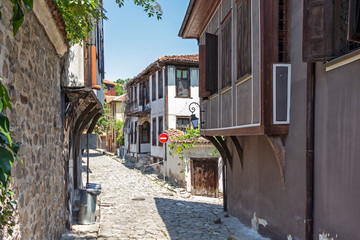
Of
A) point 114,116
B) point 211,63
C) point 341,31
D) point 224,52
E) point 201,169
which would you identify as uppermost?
point 224,52

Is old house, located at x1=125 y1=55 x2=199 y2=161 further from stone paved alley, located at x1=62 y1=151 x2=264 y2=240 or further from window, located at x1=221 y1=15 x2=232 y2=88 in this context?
window, located at x1=221 y1=15 x2=232 y2=88

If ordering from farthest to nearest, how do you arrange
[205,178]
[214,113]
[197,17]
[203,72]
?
[205,178]
[197,17]
[203,72]
[214,113]

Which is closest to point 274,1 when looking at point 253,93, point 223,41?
point 253,93

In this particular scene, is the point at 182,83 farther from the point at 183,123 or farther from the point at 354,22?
the point at 354,22

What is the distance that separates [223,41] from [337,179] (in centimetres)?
448

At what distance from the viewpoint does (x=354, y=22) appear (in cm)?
283

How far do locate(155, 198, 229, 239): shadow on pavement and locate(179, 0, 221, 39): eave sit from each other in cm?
553

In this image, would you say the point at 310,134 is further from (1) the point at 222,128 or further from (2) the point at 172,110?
(2) the point at 172,110

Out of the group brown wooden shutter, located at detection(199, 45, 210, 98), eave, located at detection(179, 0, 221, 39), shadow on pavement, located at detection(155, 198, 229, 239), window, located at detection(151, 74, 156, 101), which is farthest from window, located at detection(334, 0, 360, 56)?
window, located at detection(151, 74, 156, 101)

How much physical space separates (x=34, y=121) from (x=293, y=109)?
361 centimetres

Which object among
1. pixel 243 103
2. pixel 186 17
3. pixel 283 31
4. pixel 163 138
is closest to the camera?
pixel 283 31

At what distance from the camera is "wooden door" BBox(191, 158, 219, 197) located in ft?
46.1

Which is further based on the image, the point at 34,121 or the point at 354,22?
the point at 34,121

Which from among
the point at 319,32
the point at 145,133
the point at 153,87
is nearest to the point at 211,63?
the point at 319,32
